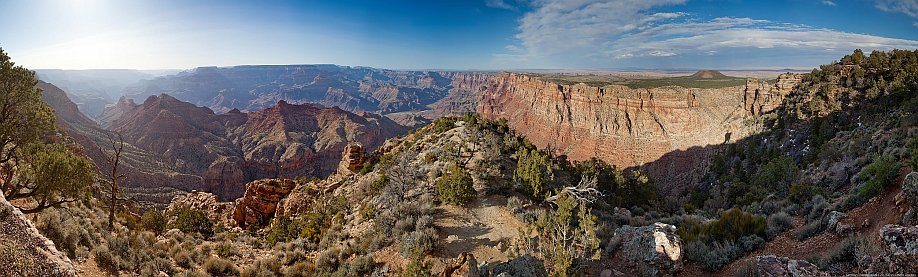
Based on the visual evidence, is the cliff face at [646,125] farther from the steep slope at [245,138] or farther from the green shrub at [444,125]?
the steep slope at [245,138]

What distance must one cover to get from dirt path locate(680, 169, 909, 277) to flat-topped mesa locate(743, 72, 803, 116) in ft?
141

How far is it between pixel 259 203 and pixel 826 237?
3224 centimetres

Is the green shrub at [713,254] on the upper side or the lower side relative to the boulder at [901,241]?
lower

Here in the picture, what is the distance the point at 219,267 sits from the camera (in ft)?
47.6

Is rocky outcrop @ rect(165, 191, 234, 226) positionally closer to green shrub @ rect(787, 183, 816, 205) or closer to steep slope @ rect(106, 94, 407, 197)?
green shrub @ rect(787, 183, 816, 205)

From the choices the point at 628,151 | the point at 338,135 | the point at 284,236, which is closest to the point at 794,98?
the point at 628,151

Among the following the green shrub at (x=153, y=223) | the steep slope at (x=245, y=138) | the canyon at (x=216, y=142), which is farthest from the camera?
the steep slope at (x=245, y=138)

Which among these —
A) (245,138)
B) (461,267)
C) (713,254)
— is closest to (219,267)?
(461,267)

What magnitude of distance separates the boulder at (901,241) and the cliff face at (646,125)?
49573mm

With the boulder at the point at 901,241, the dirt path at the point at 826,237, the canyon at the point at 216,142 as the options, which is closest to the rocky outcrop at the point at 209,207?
the canyon at the point at 216,142

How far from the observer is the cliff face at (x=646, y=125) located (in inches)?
2147

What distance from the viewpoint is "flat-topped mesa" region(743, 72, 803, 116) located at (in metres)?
46.8

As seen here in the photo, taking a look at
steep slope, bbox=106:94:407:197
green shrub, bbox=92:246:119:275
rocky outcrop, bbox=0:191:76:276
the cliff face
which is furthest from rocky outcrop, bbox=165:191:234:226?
the cliff face

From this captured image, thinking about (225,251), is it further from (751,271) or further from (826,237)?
(826,237)
